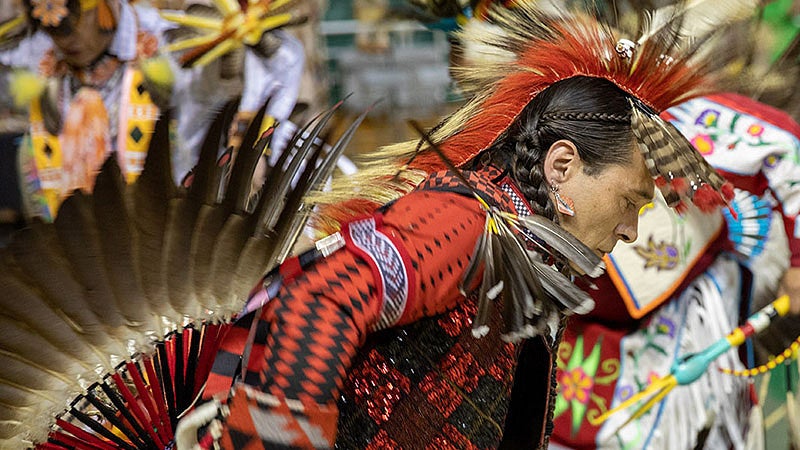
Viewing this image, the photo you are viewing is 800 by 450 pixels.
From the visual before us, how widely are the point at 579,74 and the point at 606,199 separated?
0.70 ft

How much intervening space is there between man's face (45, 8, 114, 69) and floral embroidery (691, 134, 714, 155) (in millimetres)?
1762

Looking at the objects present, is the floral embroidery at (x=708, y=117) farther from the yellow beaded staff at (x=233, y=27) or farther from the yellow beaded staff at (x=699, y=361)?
the yellow beaded staff at (x=233, y=27)

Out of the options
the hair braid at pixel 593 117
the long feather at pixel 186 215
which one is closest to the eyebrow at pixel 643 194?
the hair braid at pixel 593 117

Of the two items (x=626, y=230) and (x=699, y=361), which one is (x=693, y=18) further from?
(x=699, y=361)

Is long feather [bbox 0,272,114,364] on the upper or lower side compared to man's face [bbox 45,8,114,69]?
upper

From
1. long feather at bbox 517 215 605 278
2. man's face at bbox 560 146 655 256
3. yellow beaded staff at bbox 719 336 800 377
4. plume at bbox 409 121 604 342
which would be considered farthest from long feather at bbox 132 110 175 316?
yellow beaded staff at bbox 719 336 800 377

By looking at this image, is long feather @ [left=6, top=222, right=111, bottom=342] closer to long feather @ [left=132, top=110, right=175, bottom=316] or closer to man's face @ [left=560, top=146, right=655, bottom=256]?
long feather @ [left=132, top=110, right=175, bottom=316]

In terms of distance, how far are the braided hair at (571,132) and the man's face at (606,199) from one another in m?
0.02

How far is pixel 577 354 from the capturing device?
279cm

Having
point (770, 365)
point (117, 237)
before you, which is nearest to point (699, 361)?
point (770, 365)

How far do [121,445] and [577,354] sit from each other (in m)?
1.52

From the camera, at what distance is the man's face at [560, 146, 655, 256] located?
5.23 feet

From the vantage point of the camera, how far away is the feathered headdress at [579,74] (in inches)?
64.1

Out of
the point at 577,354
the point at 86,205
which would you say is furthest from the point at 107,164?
the point at 577,354
